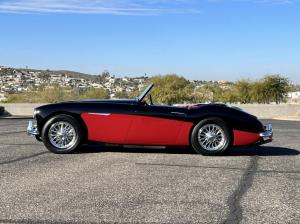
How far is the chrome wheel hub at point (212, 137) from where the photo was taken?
1014 cm

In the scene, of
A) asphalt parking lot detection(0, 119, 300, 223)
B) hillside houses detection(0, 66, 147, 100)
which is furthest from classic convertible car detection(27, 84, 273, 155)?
hillside houses detection(0, 66, 147, 100)

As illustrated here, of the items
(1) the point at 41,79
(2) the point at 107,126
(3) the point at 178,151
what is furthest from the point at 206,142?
(1) the point at 41,79

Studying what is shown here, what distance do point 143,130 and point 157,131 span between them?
0.25 metres

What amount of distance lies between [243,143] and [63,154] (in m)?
3.25

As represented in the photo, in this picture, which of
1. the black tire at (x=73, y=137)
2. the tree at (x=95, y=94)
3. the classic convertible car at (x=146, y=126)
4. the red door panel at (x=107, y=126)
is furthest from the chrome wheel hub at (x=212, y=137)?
the tree at (x=95, y=94)

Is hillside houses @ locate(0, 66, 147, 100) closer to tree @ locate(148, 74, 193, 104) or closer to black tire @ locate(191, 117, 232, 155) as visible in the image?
tree @ locate(148, 74, 193, 104)

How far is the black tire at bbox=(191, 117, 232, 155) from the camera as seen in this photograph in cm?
1010

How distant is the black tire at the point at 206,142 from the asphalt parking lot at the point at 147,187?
0.16 metres

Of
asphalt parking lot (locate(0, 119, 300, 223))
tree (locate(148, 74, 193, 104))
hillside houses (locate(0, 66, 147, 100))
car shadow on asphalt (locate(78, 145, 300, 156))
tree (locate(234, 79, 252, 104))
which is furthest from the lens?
hillside houses (locate(0, 66, 147, 100))

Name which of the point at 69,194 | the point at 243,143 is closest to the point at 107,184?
the point at 69,194

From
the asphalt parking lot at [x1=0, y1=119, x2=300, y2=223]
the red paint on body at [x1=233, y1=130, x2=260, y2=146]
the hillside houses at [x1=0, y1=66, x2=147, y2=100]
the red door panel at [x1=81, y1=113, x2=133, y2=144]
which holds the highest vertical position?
the hillside houses at [x1=0, y1=66, x2=147, y2=100]

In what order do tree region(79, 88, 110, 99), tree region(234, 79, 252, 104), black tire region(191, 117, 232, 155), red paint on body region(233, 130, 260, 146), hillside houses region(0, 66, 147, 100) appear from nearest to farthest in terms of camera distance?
black tire region(191, 117, 232, 155), red paint on body region(233, 130, 260, 146), tree region(79, 88, 110, 99), tree region(234, 79, 252, 104), hillside houses region(0, 66, 147, 100)

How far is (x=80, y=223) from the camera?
5180 mm

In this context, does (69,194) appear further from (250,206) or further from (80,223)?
(250,206)
